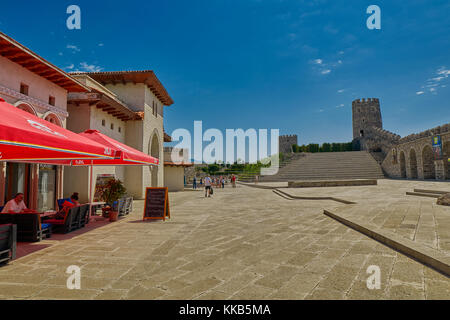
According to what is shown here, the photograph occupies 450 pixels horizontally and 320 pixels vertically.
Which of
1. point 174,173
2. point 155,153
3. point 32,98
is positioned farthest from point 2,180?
point 174,173

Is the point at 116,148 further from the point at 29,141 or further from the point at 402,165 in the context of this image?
the point at 402,165

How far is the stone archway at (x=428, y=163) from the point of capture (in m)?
22.6

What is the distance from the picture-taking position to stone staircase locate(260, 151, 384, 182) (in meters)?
27.2

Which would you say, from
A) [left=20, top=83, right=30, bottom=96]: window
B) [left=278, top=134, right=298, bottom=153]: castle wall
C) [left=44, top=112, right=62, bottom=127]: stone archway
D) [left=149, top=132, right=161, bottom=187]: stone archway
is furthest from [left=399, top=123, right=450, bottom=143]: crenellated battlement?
[left=278, top=134, right=298, bottom=153]: castle wall

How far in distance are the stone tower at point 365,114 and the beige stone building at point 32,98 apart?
52729 mm

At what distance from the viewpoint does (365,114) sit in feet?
162

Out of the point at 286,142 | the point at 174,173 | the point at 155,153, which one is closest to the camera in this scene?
the point at 155,153

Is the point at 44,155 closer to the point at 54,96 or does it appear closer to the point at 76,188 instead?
the point at 54,96

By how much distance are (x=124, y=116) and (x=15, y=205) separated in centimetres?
1009

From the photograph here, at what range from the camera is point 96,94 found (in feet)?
35.2

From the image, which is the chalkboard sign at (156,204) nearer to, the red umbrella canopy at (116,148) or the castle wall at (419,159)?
the red umbrella canopy at (116,148)

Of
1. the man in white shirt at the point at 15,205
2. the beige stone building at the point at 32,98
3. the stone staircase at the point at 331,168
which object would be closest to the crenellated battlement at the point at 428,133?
the stone staircase at the point at 331,168

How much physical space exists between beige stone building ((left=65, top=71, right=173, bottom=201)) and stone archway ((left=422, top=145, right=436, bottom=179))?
81.4 ft
